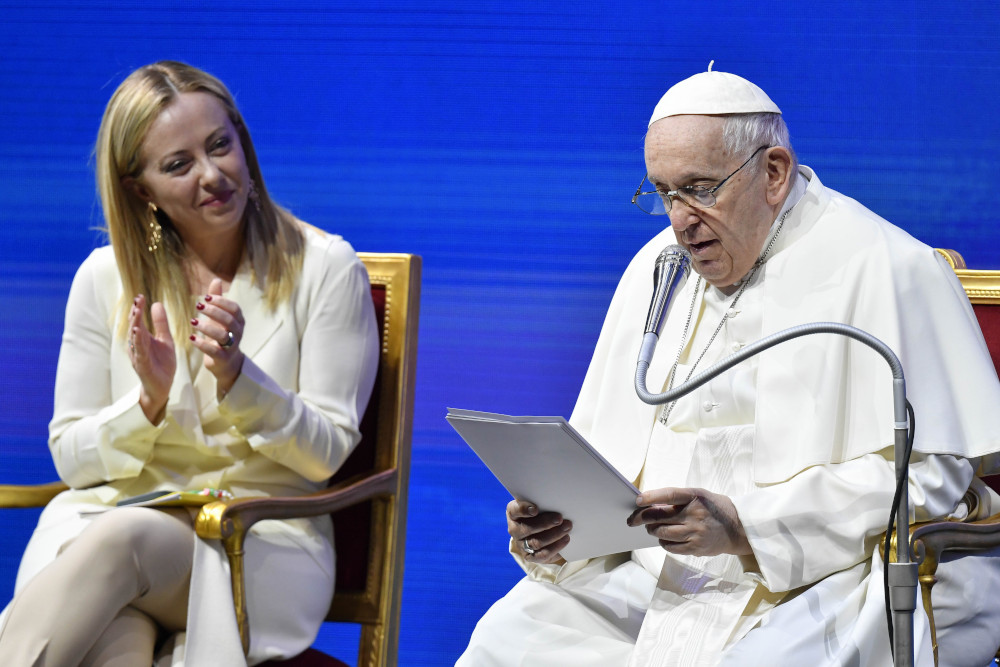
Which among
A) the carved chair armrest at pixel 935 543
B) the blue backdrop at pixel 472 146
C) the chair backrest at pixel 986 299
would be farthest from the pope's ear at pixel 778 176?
the blue backdrop at pixel 472 146

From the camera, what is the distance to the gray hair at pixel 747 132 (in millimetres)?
2475

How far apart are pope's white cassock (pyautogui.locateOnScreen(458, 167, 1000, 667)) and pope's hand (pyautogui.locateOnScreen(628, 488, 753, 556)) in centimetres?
6

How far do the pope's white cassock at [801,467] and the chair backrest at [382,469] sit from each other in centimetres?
71

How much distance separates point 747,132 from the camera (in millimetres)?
2492

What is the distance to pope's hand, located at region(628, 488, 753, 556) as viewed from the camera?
6.82 ft

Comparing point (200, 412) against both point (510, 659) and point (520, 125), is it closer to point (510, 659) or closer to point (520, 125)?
point (510, 659)

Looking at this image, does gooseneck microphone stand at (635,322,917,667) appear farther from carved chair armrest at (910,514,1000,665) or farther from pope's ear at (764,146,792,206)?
pope's ear at (764,146,792,206)

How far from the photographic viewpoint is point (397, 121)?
399cm

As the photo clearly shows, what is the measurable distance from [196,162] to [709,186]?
4.57 ft

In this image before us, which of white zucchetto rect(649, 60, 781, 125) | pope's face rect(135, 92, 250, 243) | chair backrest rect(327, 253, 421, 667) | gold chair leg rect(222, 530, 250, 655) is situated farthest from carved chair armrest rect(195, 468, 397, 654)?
white zucchetto rect(649, 60, 781, 125)

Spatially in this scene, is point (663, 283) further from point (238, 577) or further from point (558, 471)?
point (238, 577)

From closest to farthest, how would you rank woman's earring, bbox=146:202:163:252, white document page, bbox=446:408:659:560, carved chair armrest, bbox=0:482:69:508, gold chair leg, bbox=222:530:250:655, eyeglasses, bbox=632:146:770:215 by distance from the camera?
white document page, bbox=446:408:659:560
eyeglasses, bbox=632:146:770:215
gold chair leg, bbox=222:530:250:655
carved chair armrest, bbox=0:482:69:508
woman's earring, bbox=146:202:163:252

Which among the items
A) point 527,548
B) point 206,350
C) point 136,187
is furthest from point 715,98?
point 136,187

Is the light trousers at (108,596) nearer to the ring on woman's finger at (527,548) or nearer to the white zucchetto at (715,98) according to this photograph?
the ring on woman's finger at (527,548)
